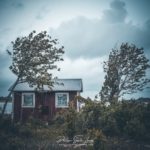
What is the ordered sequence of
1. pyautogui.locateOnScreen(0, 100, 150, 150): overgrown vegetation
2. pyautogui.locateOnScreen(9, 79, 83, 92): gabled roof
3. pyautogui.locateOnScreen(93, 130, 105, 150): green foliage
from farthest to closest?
pyautogui.locateOnScreen(9, 79, 83, 92): gabled roof < pyautogui.locateOnScreen(0, 100, 150, 150): overgrown vegetation < pyautogui.locateOnScreen(93, 130, 105, 150): green foliage

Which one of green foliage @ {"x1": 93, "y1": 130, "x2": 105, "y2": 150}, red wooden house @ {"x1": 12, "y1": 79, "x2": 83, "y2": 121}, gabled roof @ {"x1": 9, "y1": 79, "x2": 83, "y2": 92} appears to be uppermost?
gabled roof @ {"x1": 9, "y1": 79, "x2": 83, "y2": 92}

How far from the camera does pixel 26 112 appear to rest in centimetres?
2912

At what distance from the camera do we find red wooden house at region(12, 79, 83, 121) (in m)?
29.0

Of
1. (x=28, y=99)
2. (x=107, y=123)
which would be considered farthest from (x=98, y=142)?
(x=28, y=99)

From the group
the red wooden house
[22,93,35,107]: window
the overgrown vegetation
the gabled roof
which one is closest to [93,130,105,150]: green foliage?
the overgrown vegetation

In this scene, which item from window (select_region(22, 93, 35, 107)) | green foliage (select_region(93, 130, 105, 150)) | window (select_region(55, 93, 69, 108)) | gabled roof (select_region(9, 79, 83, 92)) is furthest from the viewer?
window (select_region(22, 93, 35, 107))

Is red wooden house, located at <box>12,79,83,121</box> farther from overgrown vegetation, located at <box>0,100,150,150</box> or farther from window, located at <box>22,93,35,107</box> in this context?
overgrown vegetation, located at <box>0,100,150,150</box>

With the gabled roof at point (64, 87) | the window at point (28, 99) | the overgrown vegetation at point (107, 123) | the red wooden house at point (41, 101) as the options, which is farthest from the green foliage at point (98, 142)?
the window at point (28, 99)

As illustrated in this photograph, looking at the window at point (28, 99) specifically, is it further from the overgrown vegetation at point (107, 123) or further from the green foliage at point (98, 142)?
the green foliage at point (98, 142)

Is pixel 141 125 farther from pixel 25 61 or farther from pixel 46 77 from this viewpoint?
pixel 25 61

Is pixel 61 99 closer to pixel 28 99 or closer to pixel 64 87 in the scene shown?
pixel 64 87

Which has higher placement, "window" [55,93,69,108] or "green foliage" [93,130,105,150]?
"window" [55,93,69,108]

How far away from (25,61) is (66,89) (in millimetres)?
6377

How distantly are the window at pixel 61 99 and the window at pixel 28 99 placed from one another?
9.45 ft
